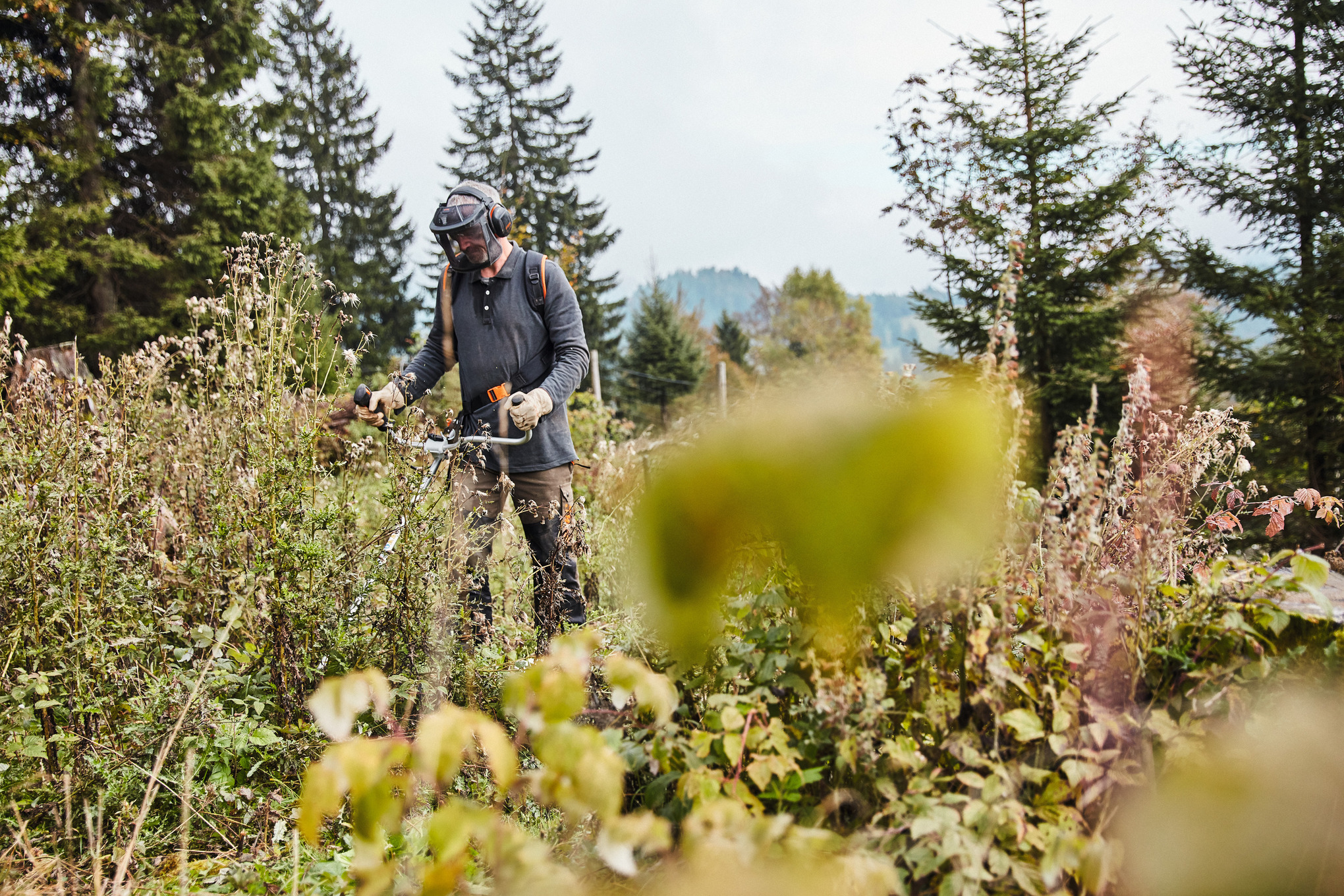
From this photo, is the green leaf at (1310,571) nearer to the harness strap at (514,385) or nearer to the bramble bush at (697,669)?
the bramble bush at (697,669)

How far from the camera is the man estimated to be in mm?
3068

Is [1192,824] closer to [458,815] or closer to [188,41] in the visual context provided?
[458,815]

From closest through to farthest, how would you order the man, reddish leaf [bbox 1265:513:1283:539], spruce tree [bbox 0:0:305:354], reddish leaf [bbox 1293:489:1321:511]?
reddish leaf [bbox 1293:489:1321:511]
reddish leaf [bbox 1265:513:1283:539]
the man
spruce tree [bbox 0:0:305:354]

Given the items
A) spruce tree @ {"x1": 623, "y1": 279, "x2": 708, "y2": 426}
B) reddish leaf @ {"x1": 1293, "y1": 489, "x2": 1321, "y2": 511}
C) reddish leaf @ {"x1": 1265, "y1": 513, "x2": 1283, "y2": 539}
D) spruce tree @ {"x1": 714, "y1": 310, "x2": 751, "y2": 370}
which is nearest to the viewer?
reddish leaf @ {"x1": 1293, "y1": 489, "x2": 1321, "y2": 511}

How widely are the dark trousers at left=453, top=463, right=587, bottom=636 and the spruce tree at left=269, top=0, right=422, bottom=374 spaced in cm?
2684

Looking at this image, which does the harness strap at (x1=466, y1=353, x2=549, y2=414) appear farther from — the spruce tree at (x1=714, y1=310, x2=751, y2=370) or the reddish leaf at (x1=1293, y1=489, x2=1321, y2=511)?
the spruce tree at (x1=714, y1=310, x2=751, y2=370)

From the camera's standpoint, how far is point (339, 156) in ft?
95.6

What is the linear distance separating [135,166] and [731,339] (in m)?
28.7

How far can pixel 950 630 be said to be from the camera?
1.45 metres

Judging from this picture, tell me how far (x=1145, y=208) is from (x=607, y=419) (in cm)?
664

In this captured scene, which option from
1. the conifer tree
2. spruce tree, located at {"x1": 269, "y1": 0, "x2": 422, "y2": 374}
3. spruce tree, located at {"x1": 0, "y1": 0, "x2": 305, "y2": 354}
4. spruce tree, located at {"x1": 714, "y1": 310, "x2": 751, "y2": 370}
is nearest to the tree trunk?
spruce tree, located at {"x1": 0, "y1": 0, "x2": 305, "y2": 354}

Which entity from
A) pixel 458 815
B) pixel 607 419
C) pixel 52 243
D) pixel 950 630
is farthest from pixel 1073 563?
pixel 52 243

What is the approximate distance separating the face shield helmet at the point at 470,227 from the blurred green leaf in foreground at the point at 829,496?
205cm

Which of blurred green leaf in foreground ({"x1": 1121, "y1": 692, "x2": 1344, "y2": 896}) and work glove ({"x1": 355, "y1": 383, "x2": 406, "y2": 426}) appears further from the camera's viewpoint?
work glove ({"x1": 355, "y1": 383, "x2": 406, "y2": 426})
